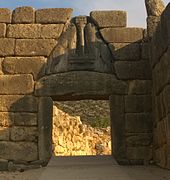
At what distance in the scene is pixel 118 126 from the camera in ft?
24.9

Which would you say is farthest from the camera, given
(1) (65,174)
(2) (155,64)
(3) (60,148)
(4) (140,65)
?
(3) (60,148)

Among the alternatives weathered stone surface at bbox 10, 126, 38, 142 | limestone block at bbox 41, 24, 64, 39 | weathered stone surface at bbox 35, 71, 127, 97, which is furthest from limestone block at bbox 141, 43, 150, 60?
weathered stone surface at bbox 10, 126, 38, 142

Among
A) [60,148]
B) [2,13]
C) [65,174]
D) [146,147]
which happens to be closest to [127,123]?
[146,147]

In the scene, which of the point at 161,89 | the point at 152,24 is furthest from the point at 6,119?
the point at 152,24

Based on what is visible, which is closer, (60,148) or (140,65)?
(140,65)

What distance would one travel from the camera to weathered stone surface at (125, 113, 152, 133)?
25.1 ft

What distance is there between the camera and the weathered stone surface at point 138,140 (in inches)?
299

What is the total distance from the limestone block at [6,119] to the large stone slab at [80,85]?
74 centimetres

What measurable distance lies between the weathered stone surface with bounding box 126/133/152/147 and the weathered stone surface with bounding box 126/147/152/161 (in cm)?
8

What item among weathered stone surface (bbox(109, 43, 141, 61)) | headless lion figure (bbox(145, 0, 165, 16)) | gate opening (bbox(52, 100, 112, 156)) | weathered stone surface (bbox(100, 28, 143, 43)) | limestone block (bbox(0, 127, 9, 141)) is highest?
headless lion figure (bbox(145, 0, 165, 16))

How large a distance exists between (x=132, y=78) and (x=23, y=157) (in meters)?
2.84

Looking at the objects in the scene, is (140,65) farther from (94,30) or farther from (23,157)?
(23,157)

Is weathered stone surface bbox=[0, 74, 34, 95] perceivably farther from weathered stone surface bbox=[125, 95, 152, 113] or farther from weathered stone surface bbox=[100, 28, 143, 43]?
weathered stone surface bbox=[125, 95, 152, 113]

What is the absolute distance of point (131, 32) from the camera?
8.13 metres
